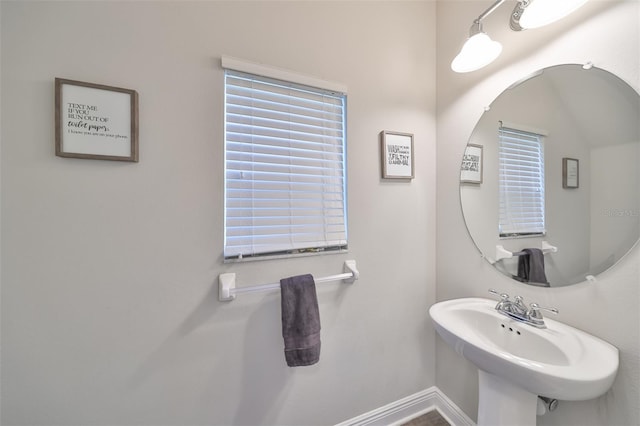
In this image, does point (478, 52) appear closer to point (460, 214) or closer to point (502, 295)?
point (460, 214)

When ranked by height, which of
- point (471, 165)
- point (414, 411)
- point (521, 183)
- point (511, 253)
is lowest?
point (414, 411)

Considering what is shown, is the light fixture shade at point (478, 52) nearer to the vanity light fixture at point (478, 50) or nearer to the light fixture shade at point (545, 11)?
the vanity light fixture at point (478, 50)

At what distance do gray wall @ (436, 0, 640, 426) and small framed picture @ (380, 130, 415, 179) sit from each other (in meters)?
0.23

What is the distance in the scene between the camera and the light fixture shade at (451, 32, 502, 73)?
3.23 feet

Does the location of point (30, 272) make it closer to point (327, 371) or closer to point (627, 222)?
point (327, 371)

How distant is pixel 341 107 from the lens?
3.81 feet

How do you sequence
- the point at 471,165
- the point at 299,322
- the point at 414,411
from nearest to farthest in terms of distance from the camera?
the point at 299,322 → the point at 471,165 → the point at 414,411

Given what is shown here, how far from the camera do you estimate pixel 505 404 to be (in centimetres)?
88

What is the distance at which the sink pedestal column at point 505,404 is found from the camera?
0.85 metres

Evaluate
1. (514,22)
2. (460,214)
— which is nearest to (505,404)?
(460,214)

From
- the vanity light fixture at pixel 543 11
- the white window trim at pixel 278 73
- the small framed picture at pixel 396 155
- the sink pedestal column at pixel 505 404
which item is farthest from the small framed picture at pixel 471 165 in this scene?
the sink pedestal column at pixel 505 404

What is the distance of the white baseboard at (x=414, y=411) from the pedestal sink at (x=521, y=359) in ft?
1.34

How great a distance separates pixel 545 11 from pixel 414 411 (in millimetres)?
2038

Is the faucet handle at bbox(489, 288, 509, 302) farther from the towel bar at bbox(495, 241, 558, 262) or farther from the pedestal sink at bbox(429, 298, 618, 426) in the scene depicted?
the towel bar at bbox(495, 241, 558, 262)
